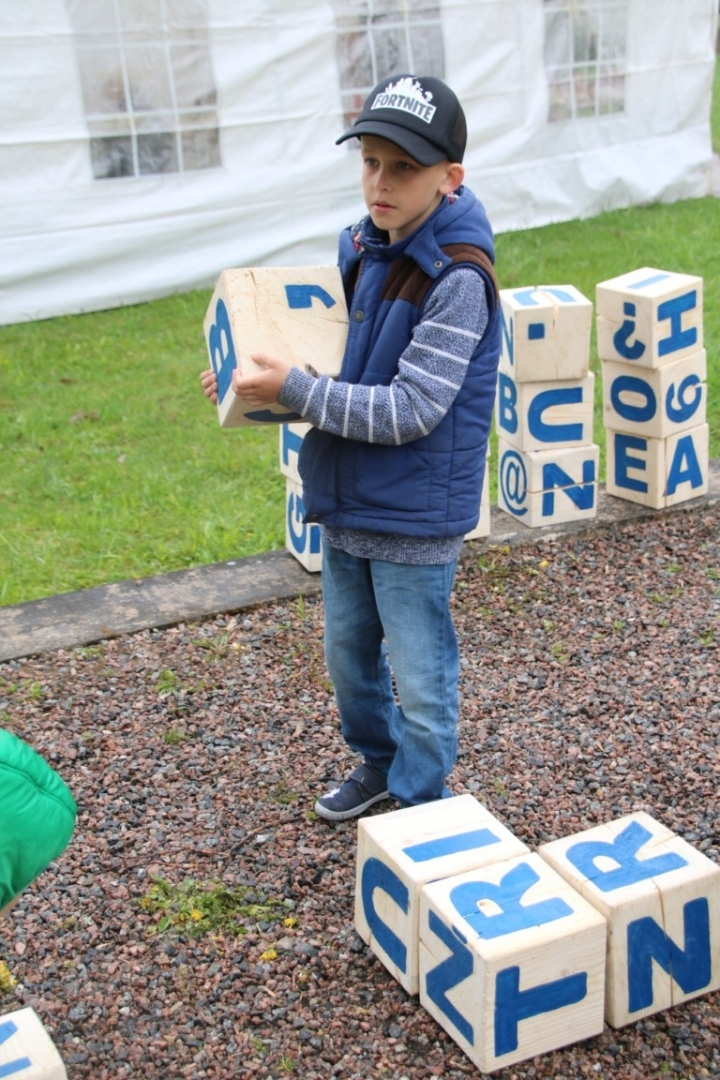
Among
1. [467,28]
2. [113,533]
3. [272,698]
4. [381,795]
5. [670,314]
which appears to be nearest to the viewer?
[381,795]

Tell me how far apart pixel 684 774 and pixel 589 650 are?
72 cm

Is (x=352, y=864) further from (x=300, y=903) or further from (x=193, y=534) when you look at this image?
(x=193, y=534)

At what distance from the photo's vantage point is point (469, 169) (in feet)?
29.1

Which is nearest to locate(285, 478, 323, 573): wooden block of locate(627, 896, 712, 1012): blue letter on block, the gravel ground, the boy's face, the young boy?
the gravel ground

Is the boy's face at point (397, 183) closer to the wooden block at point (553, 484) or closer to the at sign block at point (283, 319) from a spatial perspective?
the at sign block at point (283, 319)

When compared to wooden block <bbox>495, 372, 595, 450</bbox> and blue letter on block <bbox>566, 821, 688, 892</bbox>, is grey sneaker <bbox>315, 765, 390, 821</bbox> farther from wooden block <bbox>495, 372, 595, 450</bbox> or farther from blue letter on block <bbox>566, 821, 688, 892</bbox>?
wooden block <bbox>495, 372, 595, 450</bbox>

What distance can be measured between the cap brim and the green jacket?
133cm

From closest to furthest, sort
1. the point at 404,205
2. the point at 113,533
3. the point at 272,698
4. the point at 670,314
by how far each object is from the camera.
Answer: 1. the point at 404,205
2. the point at 272,698
3. the point at 670,314
4. the point at 113,533

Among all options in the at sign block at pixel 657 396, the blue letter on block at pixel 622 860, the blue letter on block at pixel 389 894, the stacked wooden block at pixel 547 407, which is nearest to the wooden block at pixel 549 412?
the stacked wooden block at pixel 547 407

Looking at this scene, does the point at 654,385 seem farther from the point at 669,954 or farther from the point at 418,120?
the point at 669,954

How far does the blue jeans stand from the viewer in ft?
8.70

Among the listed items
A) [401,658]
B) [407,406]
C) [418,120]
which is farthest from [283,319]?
[401,658]

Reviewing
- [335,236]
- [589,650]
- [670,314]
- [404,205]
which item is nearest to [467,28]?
[335,236]

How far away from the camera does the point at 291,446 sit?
13.8 feet
